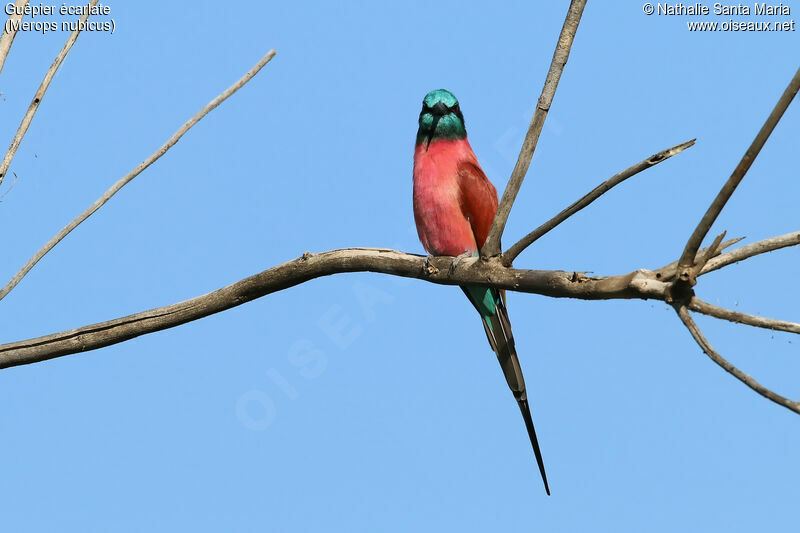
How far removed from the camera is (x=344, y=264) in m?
4.05

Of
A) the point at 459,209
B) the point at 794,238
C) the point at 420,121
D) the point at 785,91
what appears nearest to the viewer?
the point at 785,91

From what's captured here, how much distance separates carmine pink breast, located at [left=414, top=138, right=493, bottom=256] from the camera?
500cm

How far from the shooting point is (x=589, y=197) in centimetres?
317

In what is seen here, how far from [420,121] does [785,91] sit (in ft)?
10.1

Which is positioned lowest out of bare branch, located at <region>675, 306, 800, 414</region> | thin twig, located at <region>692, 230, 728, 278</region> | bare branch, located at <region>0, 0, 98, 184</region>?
bare branch, located at <region>675, 306, 800, 414</region>

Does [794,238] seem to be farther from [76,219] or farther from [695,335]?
[76,219]

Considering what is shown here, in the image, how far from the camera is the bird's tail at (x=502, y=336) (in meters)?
4.71

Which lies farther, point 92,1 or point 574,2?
point 92,1

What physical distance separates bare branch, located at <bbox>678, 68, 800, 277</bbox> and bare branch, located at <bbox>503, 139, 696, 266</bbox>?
341 millimetres

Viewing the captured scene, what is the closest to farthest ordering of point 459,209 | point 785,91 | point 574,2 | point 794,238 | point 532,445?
1. point 785,91
2. point 794,238
3. point 574,2
4. point 532,445
5. point 459,209

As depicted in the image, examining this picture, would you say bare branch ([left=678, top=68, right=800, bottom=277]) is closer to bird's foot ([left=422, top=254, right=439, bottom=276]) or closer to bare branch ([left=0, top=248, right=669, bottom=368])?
bare branch ([left=0, top=248, right=669, bottom=368])

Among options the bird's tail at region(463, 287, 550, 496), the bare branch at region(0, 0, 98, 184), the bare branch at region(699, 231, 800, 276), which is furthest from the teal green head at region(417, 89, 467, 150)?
the bare branch at region(699, 231, 800, 276)

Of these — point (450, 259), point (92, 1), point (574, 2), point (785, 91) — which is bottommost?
point (785, 91)

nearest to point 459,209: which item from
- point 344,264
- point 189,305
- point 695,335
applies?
point 344,264
